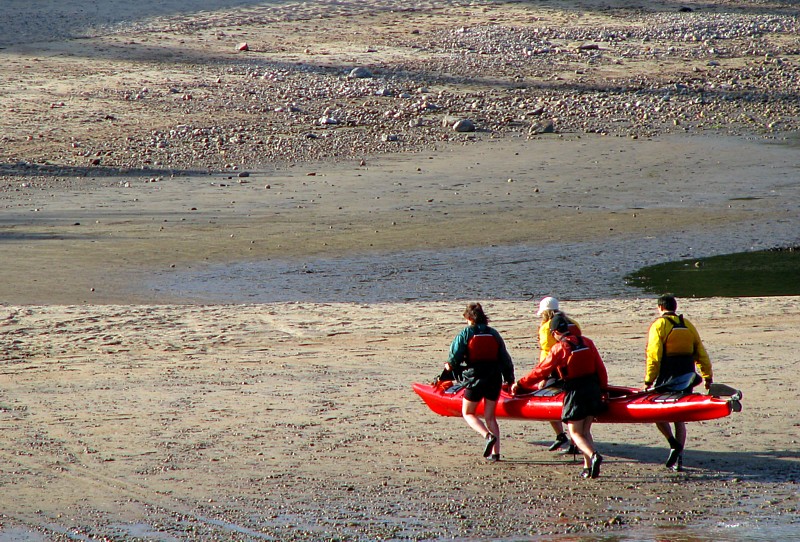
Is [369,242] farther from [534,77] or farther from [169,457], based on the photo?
[534,77]

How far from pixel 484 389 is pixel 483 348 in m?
0.33

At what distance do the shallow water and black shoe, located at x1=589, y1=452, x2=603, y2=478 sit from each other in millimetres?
6266

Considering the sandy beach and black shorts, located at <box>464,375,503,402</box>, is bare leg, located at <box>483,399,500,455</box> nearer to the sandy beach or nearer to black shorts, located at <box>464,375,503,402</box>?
black shorts, located at <box>464,375,503,402</box>

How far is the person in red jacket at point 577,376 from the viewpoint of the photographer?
7.95 metres

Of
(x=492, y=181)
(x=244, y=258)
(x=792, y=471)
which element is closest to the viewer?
(x=792, y=471)

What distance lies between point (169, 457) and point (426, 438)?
6.60ft

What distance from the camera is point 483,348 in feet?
27.6

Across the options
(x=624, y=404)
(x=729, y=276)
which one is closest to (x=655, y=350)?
(x=624, y=404)

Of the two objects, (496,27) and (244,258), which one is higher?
(496,27)

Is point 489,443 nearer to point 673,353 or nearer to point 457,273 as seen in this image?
point 673,353

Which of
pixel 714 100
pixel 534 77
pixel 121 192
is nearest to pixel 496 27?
pixel 534 77

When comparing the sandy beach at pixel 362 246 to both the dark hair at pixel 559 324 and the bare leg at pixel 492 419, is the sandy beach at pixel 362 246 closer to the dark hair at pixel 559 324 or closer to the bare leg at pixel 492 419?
the bare leg at pixel 492 419

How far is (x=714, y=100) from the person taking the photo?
88.8 feet

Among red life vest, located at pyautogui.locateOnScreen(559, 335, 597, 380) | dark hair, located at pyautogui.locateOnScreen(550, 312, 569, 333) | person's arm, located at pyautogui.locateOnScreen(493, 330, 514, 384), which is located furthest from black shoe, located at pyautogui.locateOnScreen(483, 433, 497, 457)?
dark hair, located at pyautogui.locateOnScreen(550, 312, 569, 333)
